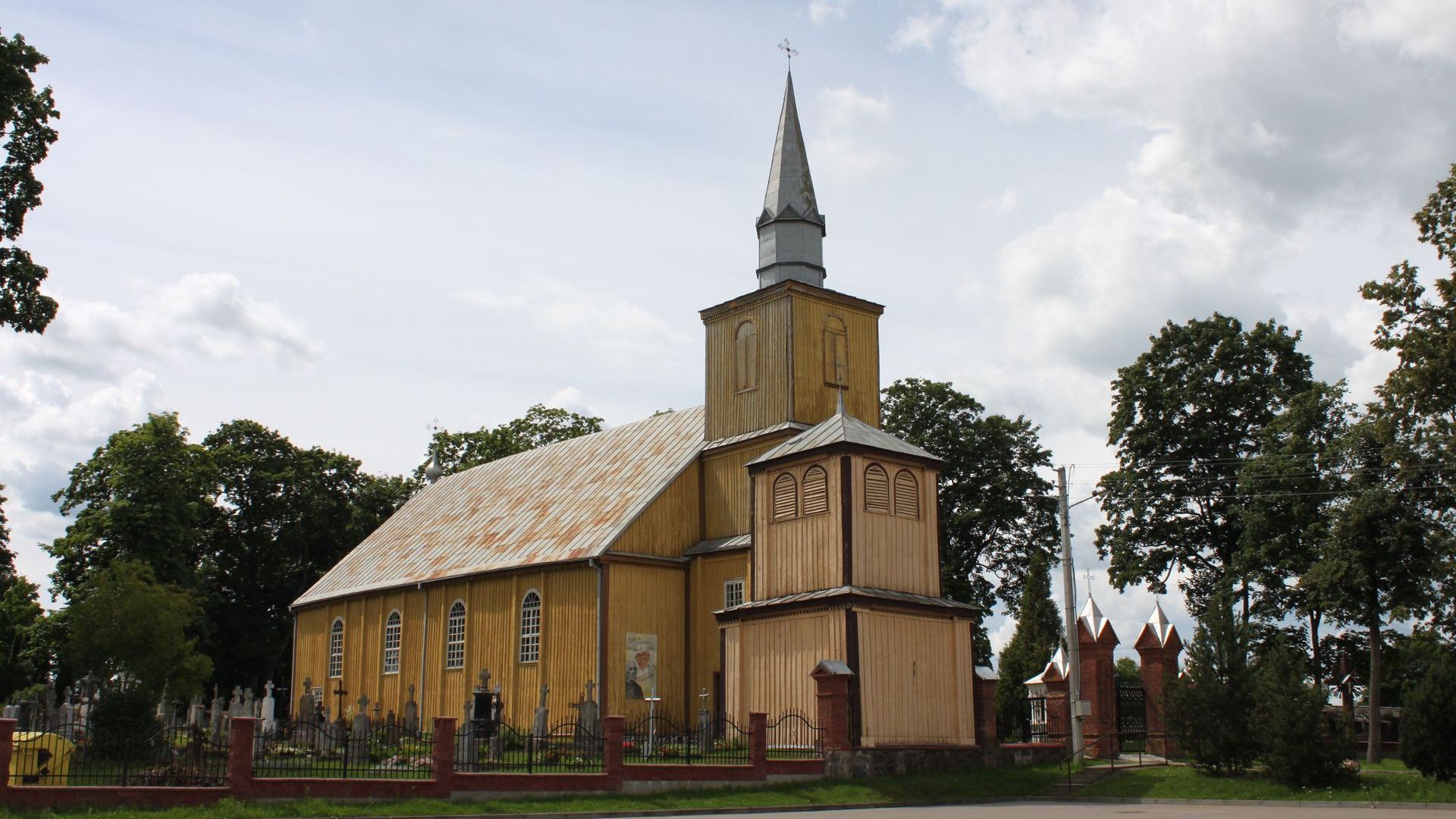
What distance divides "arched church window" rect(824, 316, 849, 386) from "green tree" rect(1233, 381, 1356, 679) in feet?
40.5

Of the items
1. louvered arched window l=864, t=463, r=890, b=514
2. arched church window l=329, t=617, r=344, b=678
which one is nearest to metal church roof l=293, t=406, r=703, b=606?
arched church window l=329, t=617, r=344, b=678

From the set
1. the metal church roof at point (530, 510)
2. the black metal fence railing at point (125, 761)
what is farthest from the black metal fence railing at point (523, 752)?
the metal church roof at point (530, 510)

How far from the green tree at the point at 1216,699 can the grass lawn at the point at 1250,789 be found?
1.39ft

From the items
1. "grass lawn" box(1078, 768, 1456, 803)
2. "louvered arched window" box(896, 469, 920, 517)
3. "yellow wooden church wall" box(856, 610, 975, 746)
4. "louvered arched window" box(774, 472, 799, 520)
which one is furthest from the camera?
"louvered arched window" box(774, 472, 799, 520)

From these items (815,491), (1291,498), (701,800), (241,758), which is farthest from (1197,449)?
(241,758)

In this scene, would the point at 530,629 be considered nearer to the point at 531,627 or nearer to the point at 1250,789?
the point at 531,627

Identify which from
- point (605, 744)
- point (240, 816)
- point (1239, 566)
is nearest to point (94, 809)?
point (240, 816)

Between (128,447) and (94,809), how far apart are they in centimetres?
2928

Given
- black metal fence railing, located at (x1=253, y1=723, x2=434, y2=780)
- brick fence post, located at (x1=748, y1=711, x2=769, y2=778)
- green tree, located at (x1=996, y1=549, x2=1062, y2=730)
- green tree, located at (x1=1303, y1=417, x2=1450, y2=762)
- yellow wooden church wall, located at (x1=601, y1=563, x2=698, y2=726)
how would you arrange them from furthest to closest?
green tree, located at (x1=996, y1=549, x2=1062, y2=730)
yellow wooden church wall, located at (x1=601, y1=563, x2=698, y2=726)
green tree, located at (x1=1303, y1=417, x2=1450, y2=762)
brick fence post, located at (x1=748, y1=711, x2=769, y2=778)
black metal fence railing, located at (x1=253, y1=723, x2=434, y2=780)

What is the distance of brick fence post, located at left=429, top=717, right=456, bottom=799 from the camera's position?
2141cm

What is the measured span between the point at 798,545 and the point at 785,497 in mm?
1253

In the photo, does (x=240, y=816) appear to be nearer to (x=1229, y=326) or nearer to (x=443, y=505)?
(x=443, y=505)

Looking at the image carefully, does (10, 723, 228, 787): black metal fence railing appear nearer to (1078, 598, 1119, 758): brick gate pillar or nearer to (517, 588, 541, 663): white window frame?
(517, 588, 541, 663): white window frame

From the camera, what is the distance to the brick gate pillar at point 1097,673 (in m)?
32.9
